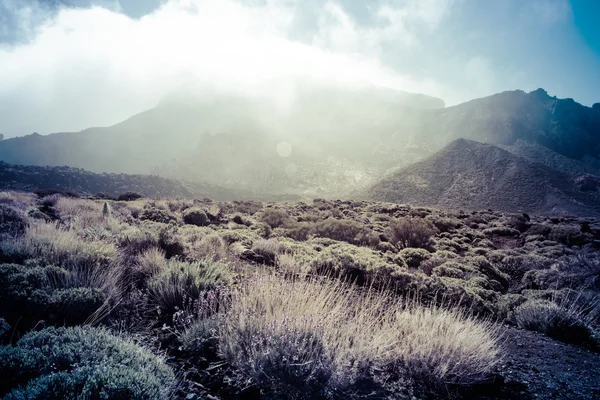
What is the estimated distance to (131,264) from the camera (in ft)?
20.7

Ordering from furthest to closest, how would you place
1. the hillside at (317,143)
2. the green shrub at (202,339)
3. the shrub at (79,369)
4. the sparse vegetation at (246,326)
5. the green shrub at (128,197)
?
the hillside at (317,143) → the green shrub at (128,197) → the green shrub at (202,339) → the sparse vegetation at (246,326) → the shrub at (79,369)

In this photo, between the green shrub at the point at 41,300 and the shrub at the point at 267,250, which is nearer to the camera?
the green shrub at the point at 41,300

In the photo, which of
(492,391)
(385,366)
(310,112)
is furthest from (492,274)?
(310,112)

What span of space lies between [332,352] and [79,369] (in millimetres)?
2247

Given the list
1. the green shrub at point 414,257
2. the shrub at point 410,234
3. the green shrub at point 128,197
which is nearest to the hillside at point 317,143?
the green shrub at point 128,197

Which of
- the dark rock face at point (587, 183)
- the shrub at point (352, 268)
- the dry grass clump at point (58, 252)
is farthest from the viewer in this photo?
the dark rock face at point (587, 183)

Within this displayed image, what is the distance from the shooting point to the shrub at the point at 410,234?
55.6ft

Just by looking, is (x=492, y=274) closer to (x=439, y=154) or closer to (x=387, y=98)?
(x=439, y=154)

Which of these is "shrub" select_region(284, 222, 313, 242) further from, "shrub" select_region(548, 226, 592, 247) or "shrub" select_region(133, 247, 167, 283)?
"shrub" select_region(548, 226, 592, 247)

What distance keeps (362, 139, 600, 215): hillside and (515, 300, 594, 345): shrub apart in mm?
53604

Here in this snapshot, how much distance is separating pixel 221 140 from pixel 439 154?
80945 millimetres

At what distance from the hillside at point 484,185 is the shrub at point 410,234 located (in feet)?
138

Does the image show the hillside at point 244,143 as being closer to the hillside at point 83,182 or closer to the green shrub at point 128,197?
the hillside at point 83,182

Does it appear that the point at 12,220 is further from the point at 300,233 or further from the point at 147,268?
the point at 300,233
